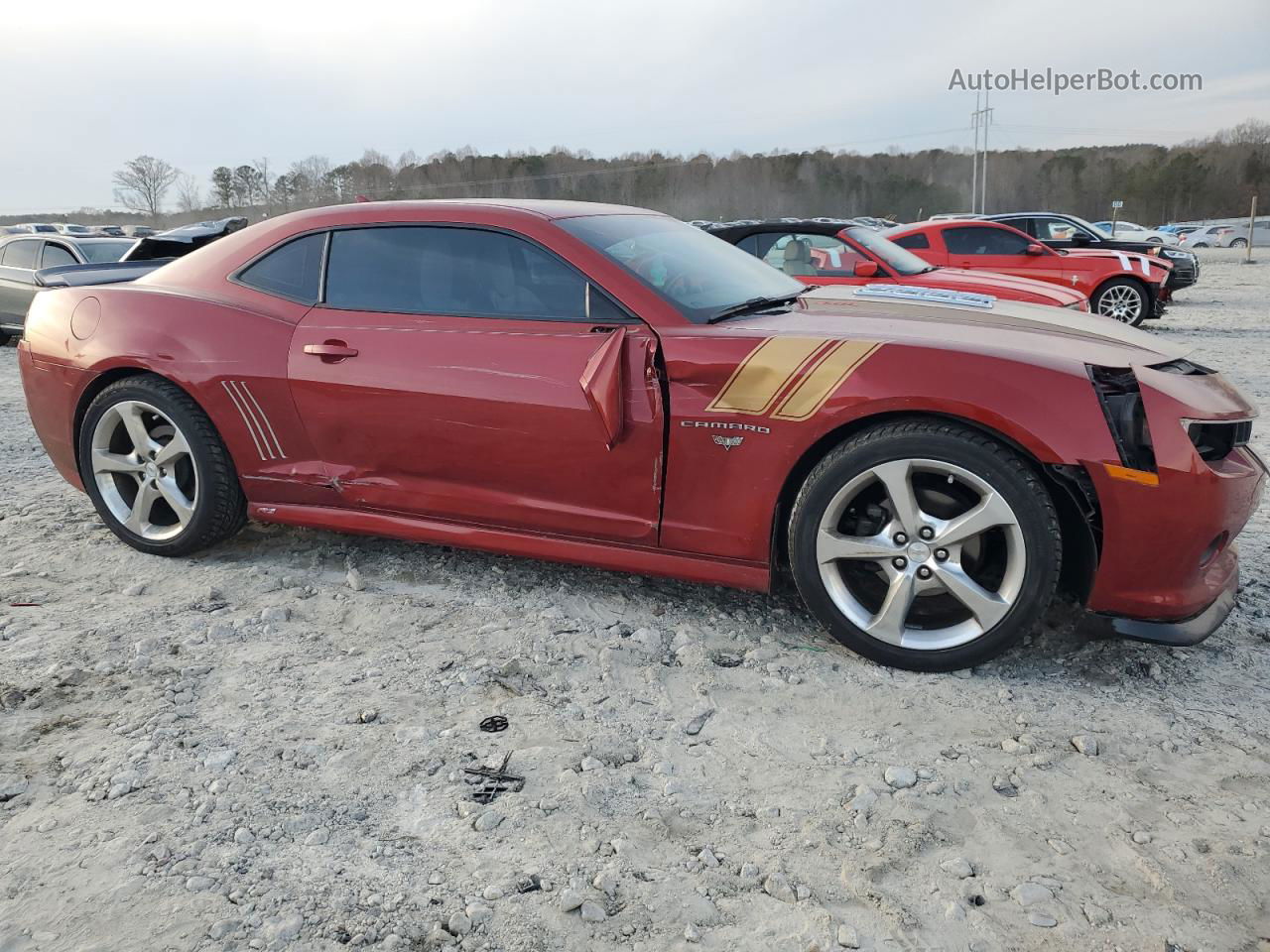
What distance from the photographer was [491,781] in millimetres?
2309

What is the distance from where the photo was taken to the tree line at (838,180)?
65125 mm

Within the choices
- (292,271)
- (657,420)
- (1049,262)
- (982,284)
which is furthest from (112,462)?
(1049,262)

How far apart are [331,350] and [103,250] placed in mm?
9356

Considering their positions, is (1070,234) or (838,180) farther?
(838,180)

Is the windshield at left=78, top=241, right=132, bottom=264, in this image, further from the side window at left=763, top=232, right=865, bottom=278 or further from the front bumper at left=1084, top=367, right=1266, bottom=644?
the front bumper at left=1084, top=367, right=1266, bottom=644

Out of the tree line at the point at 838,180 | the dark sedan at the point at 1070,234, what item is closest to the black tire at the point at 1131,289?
the dark sedan at the point at 1070,234

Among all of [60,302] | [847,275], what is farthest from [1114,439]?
[847,275]

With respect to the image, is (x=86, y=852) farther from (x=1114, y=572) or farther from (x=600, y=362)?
(x=1114, y=572)

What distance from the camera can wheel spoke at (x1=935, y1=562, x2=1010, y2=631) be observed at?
8.93 feet

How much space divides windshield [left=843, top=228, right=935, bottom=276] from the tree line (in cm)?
→ 4808

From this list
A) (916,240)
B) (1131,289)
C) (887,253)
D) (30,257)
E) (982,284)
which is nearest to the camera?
(982,284)

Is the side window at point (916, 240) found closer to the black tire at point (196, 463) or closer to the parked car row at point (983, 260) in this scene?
the parked car row at point (983, 260)

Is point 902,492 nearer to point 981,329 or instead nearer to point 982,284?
point 981,329

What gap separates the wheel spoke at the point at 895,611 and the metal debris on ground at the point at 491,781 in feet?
3.89
